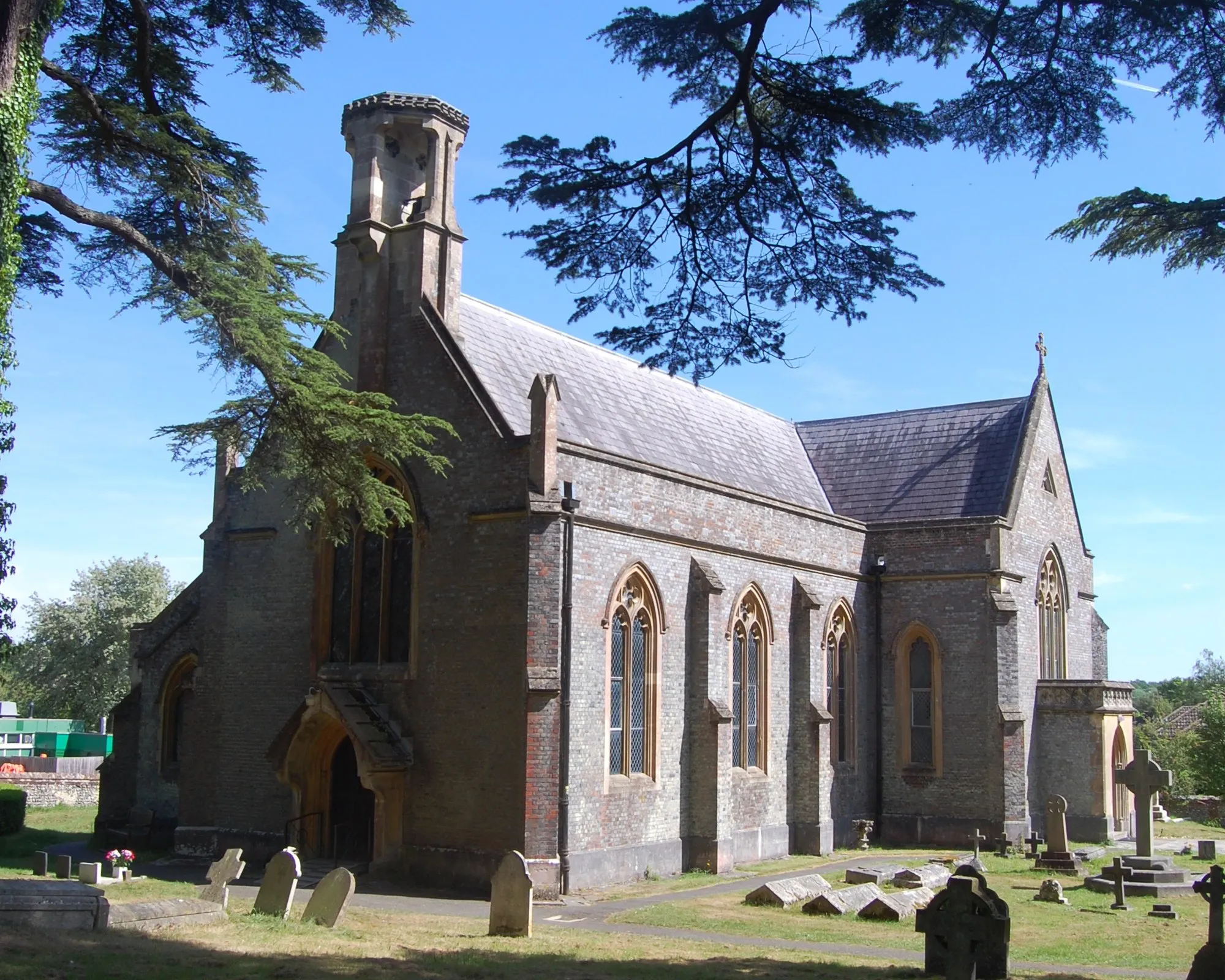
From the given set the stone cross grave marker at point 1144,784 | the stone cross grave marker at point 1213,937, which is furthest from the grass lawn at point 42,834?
the stone cross grave marker at point 1144,784

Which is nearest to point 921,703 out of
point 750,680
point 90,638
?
point 750,680

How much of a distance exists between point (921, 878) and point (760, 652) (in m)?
6.80

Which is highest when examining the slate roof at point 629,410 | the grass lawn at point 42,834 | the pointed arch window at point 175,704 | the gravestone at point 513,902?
the slate roof at point 629,410

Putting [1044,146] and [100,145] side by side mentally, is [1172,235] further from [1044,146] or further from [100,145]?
[100,145]

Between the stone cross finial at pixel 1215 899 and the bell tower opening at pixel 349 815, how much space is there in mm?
13660

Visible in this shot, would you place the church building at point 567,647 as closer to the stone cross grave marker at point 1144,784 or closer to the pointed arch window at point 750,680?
the pointed arch window at point 750,680

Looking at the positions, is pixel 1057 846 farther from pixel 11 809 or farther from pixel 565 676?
pixel 11 809

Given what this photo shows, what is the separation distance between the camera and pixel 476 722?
2062cm

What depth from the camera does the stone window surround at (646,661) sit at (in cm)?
2184

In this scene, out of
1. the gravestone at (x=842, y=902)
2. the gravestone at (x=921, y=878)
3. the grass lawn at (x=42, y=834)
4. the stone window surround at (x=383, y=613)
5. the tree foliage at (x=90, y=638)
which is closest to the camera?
the gravestone at (x=842, y=902)

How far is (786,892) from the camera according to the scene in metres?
19.1

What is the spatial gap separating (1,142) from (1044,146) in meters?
9.95

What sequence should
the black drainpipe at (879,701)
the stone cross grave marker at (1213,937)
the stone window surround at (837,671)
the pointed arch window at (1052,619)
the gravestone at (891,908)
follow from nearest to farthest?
the stone cross grave marker at (1213,937) → the gravestone at (891,908) → the stone window surround at (837,671) → the black drainpipe at (879,701) → the pointed arch window at (1052,619)

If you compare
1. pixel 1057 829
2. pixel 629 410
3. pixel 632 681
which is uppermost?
pixel 629 410
